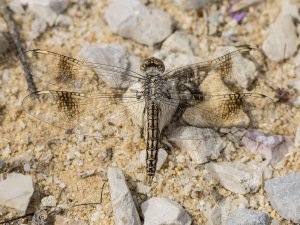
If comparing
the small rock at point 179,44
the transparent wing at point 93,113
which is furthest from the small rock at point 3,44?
the small rock at point 179,44

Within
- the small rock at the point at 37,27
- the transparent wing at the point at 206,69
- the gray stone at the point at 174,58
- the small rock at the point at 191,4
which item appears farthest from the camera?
the small rock at the point at 191,4

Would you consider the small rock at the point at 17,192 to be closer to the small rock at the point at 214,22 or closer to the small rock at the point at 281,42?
the small rock at the point at 214,22

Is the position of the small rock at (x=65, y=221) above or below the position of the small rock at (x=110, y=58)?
below

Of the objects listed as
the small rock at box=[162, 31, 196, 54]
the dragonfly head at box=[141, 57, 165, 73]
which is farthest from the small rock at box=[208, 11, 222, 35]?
the dragonfly head at box=[141, 57, 165, 73]

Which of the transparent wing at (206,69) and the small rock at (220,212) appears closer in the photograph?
the small rock at (220,212)

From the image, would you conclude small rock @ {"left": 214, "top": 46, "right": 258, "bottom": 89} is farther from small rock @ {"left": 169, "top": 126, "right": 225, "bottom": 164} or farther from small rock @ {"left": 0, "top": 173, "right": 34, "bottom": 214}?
small rock @ {"left": 0, "top": 173, "right": 34, "bottom": 214}
